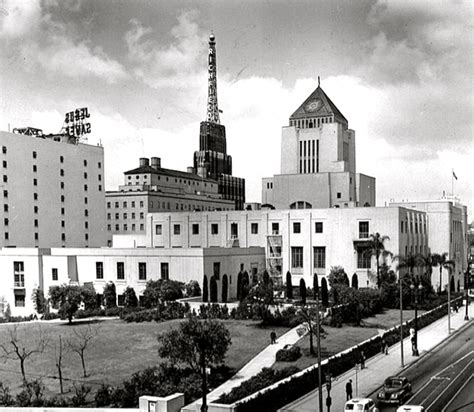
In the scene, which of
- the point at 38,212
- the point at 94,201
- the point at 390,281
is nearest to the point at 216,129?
the point at 94,201

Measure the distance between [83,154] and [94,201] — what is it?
28.6ft

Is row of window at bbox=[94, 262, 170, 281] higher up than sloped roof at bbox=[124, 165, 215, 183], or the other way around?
sloped roof at bbox=[124, 165, 215, 183]

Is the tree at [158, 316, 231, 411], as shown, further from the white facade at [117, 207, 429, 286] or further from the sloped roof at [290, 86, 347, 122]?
the sloped roof at [290, 86, 347, 122]

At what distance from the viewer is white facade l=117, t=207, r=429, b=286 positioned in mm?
80062

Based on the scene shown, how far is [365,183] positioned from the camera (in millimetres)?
103000

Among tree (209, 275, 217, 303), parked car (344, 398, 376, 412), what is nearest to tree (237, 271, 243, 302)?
tree (209, 275, 217, 303)

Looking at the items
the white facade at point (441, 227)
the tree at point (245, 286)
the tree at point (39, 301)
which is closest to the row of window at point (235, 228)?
the tree at point (245, 286)

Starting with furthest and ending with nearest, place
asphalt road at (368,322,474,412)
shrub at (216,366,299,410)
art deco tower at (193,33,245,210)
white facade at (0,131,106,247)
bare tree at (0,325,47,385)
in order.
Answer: art deco tower at (193,33,245,210), white facade at (0,131,106,247), bare tree at (0,325,47,385), shrub at (216,366,299,410), asphalt road at (368,322,474,412)

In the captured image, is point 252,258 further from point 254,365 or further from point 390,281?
point 254,365

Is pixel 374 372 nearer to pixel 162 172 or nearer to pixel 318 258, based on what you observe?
pixel 318 258

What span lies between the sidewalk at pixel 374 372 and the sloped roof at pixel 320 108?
49.4m

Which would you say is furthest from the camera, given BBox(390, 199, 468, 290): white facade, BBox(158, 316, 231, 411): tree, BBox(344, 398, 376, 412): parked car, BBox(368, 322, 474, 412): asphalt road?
BBox(390, 199, 468, 290): white facade

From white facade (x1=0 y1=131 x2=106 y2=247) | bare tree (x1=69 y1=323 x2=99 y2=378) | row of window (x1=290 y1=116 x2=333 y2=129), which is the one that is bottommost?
bare tree (x1=69 y1=323 x2=99 y2=378)

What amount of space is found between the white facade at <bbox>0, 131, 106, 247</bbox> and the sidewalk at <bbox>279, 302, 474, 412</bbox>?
64633mm
